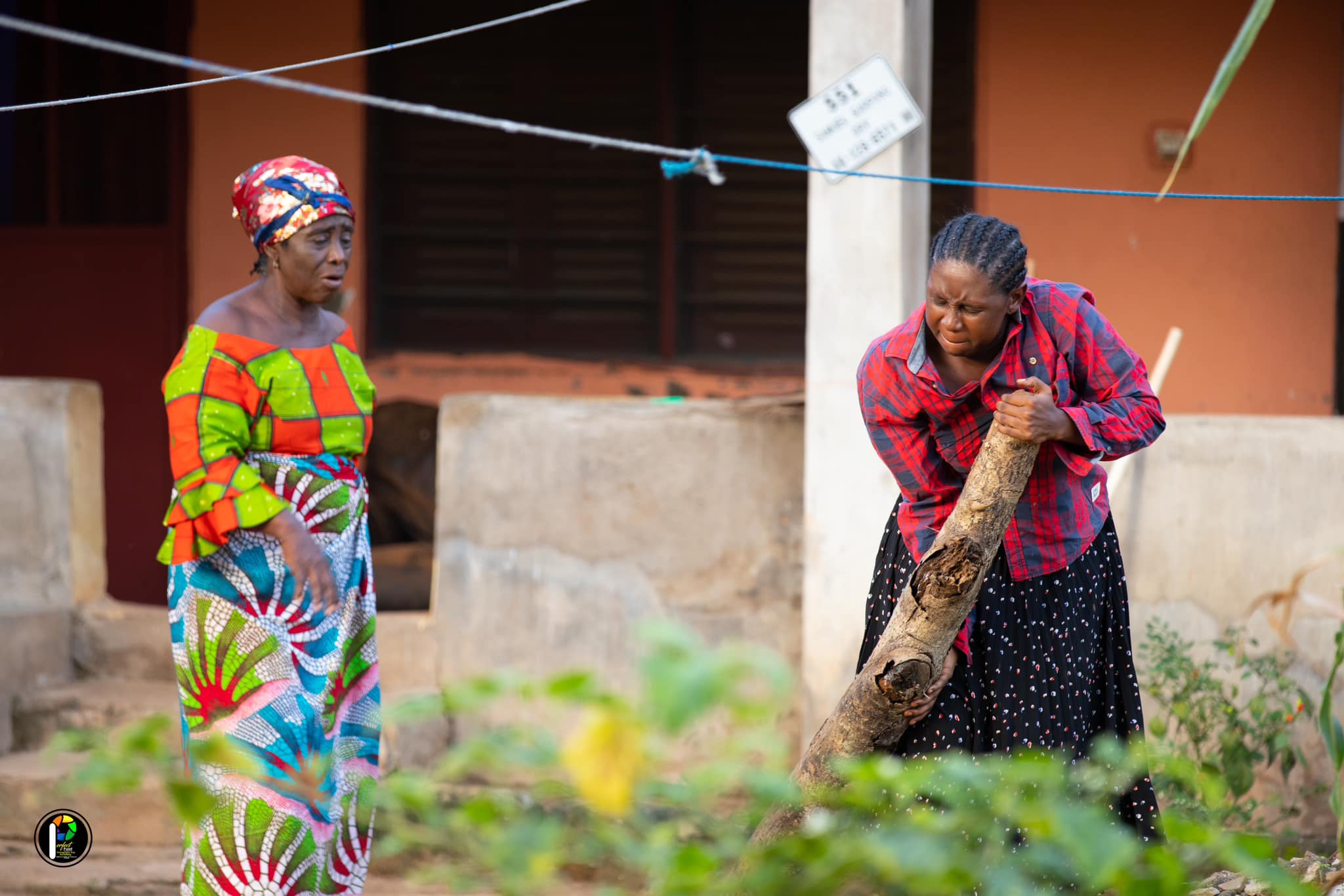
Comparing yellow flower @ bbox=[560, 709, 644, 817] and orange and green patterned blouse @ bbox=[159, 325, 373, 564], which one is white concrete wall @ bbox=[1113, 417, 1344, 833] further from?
yellow flower @ bbox=[560, 709, 644, 817]

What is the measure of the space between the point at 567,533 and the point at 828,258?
1.11 metres

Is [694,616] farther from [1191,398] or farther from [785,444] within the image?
[1191,398]

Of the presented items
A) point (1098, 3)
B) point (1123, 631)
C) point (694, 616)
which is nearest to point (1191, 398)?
point (1098, 3)

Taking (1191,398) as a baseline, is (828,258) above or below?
above

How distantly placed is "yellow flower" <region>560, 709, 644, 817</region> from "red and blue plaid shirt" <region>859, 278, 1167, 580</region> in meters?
1.58

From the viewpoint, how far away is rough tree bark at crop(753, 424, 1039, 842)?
2344 mm

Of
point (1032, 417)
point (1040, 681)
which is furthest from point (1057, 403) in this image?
point (1040, 681)

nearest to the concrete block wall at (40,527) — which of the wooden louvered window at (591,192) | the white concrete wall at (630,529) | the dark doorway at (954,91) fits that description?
the white concrete wall at (630,529)

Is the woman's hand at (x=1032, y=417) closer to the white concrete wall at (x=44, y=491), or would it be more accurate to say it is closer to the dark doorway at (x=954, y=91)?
the white concrete wall at (x=44, y=491)

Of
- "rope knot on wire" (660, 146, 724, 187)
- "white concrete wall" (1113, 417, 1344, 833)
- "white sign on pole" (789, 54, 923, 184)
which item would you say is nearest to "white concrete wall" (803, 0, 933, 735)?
"white sign on pole" (789, 54, 923, 184)

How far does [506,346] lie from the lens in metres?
6.02

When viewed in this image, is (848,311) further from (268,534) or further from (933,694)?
(268,534)

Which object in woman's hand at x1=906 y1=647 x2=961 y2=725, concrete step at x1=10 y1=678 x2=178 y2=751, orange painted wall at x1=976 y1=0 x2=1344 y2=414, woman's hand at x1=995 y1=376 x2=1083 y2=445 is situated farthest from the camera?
orange painted wall at x1=976 y1=0 x2=1344 y2=414

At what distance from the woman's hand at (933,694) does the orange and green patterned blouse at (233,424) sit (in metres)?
1.27
